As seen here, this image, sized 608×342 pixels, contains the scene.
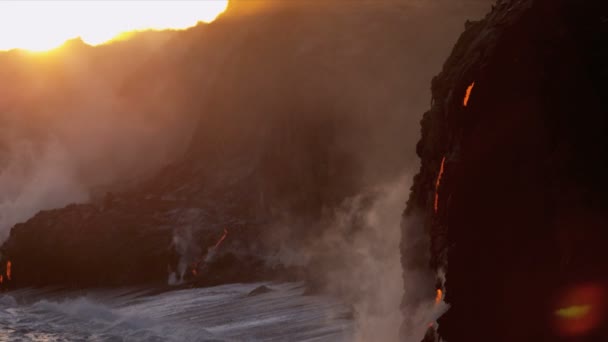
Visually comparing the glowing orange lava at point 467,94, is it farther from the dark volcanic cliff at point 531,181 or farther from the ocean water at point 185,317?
the ocean water at point 185,317

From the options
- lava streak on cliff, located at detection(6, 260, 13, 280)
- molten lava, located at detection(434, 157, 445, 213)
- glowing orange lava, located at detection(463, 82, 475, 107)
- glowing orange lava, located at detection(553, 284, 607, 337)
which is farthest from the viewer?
lava streak on cliff, located at detection(6, 260, 13, 280)

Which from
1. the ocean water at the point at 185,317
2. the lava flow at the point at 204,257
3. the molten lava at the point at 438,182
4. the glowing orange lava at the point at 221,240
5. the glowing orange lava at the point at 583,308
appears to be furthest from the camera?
the glowing orange lava at the point at 221,240

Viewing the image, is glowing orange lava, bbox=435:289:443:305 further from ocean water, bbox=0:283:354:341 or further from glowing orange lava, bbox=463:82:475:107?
ocean water, bbox=0:283:354:341

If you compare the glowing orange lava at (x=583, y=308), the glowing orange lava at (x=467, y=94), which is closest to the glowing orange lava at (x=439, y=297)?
the glowing orange lava at (x=467, y=94)

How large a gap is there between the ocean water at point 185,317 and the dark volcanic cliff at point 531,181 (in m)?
10.2

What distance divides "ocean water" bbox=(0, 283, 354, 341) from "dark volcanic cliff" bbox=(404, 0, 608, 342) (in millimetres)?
10165

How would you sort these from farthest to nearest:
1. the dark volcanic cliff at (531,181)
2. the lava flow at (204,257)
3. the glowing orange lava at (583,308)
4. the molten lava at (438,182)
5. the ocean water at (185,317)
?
the lava flow at (204,257)
the ocean water at (185,317)
the molten lava at (438,182)
the dark volcanic cliff at (531,181)
the glowing orange lava at (583,308)

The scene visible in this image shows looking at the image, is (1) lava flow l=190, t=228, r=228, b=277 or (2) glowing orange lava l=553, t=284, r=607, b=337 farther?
(1) lava flow l=190, t=228, r=228, b=277

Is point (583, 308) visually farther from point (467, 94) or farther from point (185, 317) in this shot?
point (185, 317)

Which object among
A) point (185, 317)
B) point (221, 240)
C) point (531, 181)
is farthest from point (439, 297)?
point (221, 240)

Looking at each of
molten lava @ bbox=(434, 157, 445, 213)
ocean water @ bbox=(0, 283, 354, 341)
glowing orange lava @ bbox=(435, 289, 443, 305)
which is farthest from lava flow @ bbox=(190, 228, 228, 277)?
molten lava @ bbox=(434, 157, 445, 213)

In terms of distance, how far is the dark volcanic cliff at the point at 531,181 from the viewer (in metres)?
12.5

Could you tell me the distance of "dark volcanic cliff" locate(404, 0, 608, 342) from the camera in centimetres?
1246

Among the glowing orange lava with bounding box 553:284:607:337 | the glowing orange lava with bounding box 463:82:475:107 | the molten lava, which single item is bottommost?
the glowing orange lava with bounding box 553:284:607:337
